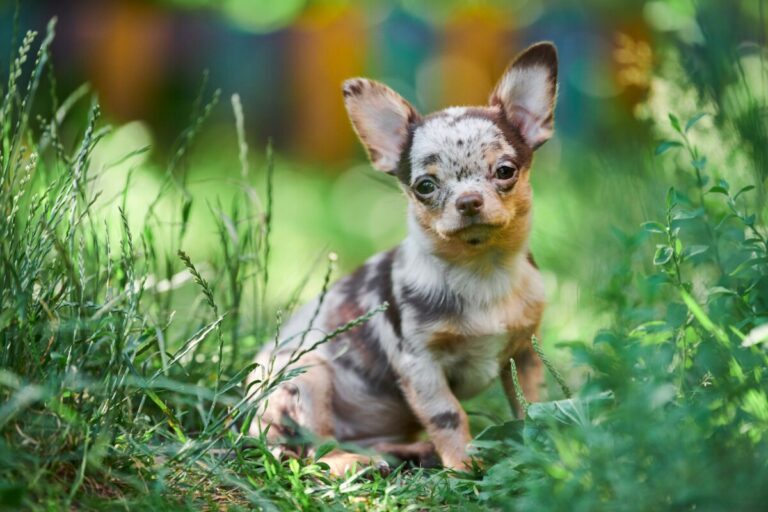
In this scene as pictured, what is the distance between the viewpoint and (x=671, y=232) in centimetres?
312

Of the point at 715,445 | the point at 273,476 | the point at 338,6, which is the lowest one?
the point at 273,476

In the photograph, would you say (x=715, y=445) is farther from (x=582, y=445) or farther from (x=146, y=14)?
(x=146, y=14)

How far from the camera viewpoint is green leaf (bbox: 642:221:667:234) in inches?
124

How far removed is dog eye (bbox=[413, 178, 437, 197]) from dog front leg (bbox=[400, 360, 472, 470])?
0.63m

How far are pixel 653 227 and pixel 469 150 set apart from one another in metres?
0.74

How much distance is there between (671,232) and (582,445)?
815mm

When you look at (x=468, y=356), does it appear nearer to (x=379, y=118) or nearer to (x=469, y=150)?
(x=469, y=150)

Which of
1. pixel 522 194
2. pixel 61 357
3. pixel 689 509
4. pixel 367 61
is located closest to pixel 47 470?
pixel 61 357

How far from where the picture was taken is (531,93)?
3.84 meters

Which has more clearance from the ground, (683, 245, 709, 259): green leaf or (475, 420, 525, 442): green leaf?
(683, 245, 709, 259): green leaf

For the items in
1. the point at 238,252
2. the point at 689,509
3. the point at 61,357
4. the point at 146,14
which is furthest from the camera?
the point at 146,14

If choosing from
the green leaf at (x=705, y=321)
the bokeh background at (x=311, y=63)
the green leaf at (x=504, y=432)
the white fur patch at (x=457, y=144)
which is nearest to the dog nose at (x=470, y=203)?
the white fur patch at (x=457, y=144)

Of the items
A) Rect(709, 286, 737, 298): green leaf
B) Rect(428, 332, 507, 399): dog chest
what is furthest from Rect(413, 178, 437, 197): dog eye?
Rect(709, 286, 737, 298): green leaf

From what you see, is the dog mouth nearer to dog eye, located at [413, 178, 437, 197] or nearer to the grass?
dog eye, located at [413, 178, 437, 197]
